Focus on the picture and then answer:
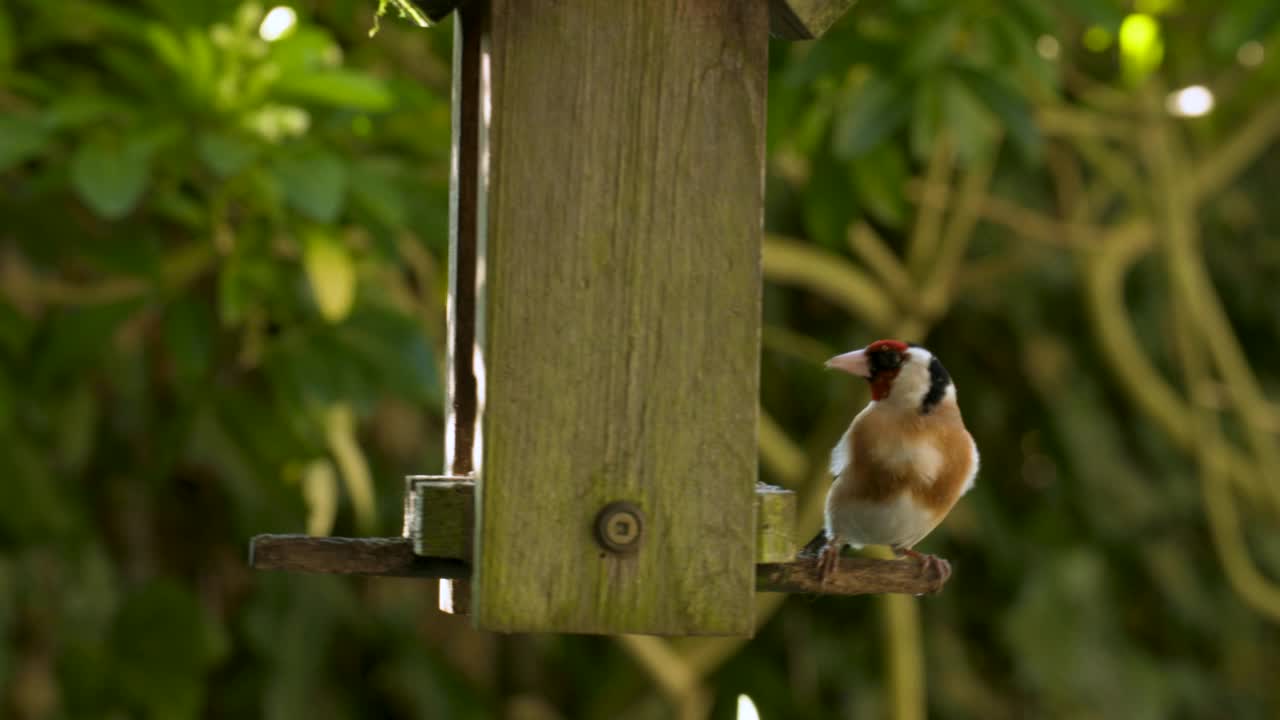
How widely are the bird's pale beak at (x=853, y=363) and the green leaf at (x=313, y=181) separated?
0.83m

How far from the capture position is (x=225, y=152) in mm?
2539

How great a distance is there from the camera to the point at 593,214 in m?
1.67

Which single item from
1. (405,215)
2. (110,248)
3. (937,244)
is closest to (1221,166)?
(937,244)

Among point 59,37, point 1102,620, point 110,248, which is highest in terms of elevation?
point 59,37

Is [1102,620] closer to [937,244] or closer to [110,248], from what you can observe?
[937,244]

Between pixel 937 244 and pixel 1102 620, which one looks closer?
pixel 937 244

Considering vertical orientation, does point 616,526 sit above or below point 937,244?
below

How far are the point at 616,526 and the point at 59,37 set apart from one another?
1.89m

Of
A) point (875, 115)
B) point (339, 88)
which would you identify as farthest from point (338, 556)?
point (875, 115)

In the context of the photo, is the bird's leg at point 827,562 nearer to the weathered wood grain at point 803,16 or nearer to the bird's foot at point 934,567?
the bird's foot at point 934,567

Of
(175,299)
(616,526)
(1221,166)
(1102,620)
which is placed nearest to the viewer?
(616,526)

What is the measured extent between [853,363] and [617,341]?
0.35 m

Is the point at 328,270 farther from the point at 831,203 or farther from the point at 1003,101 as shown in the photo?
the point at 1003,101

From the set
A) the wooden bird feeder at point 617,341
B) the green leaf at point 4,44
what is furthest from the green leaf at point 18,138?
the wooden bird feeder at point 617,341
